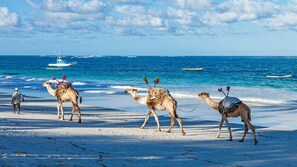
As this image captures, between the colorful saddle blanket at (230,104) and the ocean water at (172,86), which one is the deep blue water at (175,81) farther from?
the colorful saddle blanket at (230,104)

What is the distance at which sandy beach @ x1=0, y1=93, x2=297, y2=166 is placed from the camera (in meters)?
11.7

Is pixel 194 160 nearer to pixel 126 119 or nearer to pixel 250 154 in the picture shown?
pixel 250 154

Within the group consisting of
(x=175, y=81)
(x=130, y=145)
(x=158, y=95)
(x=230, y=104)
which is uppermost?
(x=175, y=81)

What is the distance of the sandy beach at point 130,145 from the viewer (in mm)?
11711

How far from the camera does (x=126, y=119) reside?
22.2 meters

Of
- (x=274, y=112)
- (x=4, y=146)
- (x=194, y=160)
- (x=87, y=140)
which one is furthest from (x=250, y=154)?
(x=274, y=112)

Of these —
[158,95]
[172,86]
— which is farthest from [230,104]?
[172,86]

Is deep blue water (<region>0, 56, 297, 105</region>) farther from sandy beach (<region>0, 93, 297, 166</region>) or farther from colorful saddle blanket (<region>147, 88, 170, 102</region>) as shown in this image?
colorful saddle blanket (<region>147, 88, 170, 102</region>)

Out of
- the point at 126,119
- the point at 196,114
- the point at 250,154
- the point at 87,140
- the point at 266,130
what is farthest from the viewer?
the point at 196,114

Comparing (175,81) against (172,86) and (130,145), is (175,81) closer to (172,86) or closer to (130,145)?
(172,86)

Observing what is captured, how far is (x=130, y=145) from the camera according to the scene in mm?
14172

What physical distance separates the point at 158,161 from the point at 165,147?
2.18 m

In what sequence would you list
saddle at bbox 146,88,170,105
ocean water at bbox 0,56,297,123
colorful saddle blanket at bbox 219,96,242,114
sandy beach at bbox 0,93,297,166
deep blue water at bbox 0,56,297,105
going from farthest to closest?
deep blue water at bbox 0,56,297,105, ocean water at bbox 0,56,297,123, saddle at bbox 146,88,170,105, colorful saddle blanket at bbox 219,96,242,114, sandy beach at bbox 0,93,297,166

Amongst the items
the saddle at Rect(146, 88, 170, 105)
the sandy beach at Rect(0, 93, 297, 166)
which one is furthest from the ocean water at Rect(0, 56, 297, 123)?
the saddle at Rect(146, 88, 170, 105)
